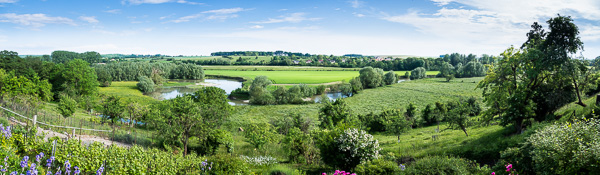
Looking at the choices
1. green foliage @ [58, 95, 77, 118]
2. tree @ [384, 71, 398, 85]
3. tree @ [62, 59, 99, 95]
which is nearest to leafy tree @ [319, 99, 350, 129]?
green foliage @ [58, 95, 77, 118]

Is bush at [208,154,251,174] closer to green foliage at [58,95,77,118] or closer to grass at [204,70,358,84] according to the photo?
green foliage at [58,95,77,118]

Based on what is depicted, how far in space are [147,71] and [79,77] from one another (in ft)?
203

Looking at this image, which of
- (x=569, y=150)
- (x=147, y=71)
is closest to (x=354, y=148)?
(x=569, y=150)

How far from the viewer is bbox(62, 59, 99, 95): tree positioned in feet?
176

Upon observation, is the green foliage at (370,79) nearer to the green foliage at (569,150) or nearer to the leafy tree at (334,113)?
the leafy tree at (334,113)

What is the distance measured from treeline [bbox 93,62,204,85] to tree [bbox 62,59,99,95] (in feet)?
130

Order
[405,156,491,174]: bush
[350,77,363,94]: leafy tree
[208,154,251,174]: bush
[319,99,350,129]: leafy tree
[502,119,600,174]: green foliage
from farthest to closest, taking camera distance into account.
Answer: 1. [350,77,363,94]: leafy tree
2. [319,99,350,129]: leafy tree
3. [208,154,251,174]: bush
4. [405,156,491,174]: bush
5. [502,119,600,174]: green foliage

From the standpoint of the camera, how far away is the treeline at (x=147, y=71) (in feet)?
354

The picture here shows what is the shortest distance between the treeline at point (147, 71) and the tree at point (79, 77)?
39.5m

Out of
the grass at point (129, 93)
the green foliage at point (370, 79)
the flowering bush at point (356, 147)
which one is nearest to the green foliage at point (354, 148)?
the flowering bush at point (356, 147)

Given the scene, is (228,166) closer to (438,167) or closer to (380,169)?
(380,169)

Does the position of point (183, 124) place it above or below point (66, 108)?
above

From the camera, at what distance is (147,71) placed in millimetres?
112938

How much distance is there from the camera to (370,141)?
14133 millimetres
